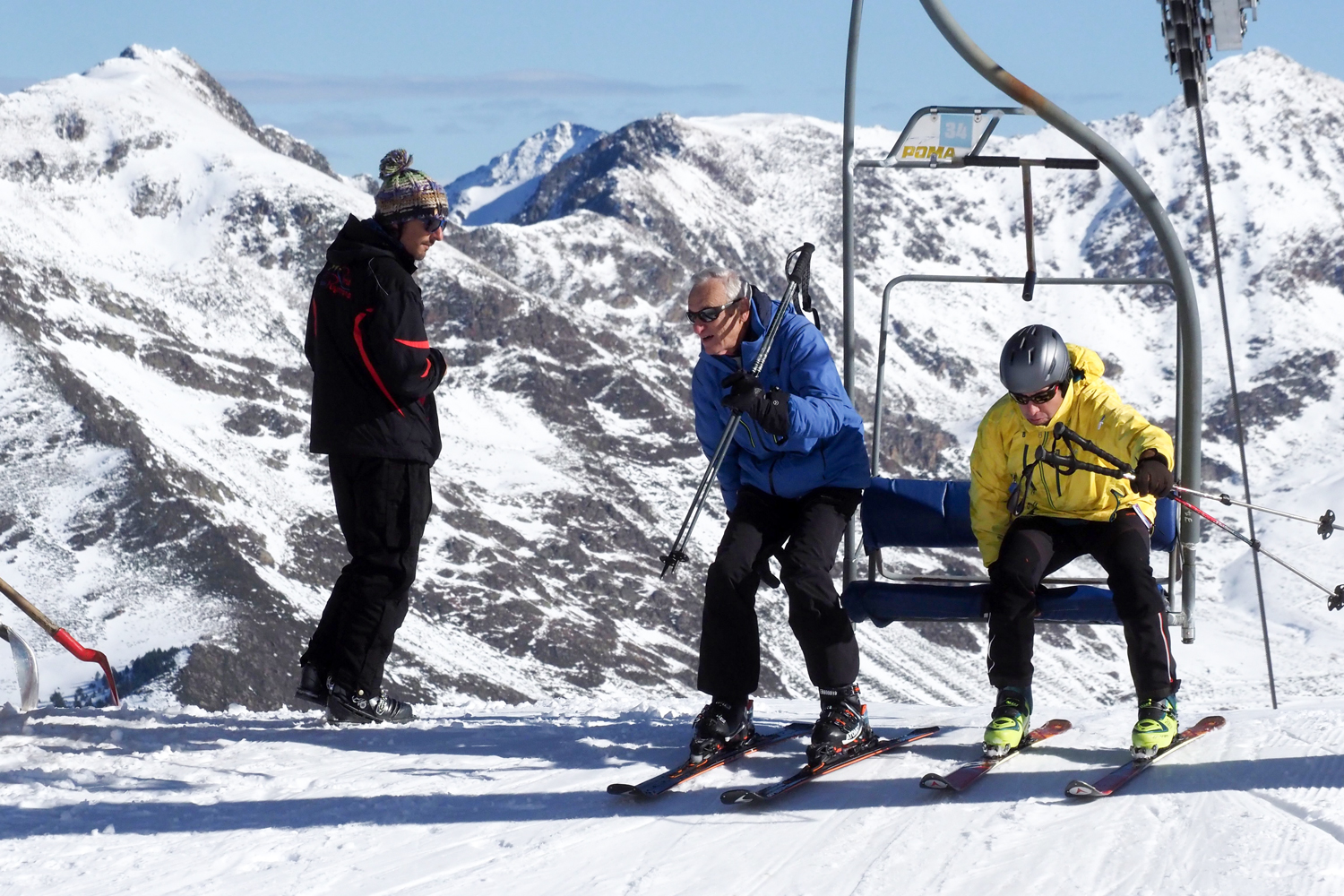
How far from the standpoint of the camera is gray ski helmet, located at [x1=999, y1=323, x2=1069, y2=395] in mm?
5492

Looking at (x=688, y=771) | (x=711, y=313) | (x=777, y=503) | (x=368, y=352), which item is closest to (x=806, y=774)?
(x=688, y=771)

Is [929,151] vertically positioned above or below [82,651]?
above

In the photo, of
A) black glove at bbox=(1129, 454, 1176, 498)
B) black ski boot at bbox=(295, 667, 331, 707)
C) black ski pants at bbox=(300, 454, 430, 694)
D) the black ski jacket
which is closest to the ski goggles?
black glove at bbox=(1129, 454, 1176, 498)

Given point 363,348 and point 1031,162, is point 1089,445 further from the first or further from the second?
point 363,348

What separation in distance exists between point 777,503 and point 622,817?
4.90 feet

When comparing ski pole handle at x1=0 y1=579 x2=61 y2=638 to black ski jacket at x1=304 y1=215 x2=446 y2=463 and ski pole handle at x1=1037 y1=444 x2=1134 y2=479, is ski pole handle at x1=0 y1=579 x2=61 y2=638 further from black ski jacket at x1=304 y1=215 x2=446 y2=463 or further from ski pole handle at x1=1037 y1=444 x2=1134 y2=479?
ski pole handle at x1=1037 y1=444 x2=1134 y2=479

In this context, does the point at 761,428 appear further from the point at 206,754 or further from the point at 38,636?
the point at 38,636

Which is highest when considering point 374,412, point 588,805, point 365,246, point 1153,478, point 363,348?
point 365,246

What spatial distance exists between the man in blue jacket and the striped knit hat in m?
1.27

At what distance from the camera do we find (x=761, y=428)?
578 centimetres

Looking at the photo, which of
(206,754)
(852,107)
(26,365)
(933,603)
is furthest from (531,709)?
(26,365)

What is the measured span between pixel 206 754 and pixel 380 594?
0.95m

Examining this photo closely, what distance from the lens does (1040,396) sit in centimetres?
559

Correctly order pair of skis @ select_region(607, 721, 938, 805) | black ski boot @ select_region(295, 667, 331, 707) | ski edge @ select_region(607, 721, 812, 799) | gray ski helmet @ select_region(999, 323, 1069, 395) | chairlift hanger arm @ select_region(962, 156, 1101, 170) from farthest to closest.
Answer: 1. chairlift hanger arm @ select_region(962, 156, 1101, 170)
2. black ski boot @ select_region(295, 667, 331, 707)
3. gray ski helmet @ select_region(999, 323, 1069, 395)
4. ski edge @ select_region(607, 721, 812, 799)
5. pair of skis @ select_region(607, 721, 938, 805)
